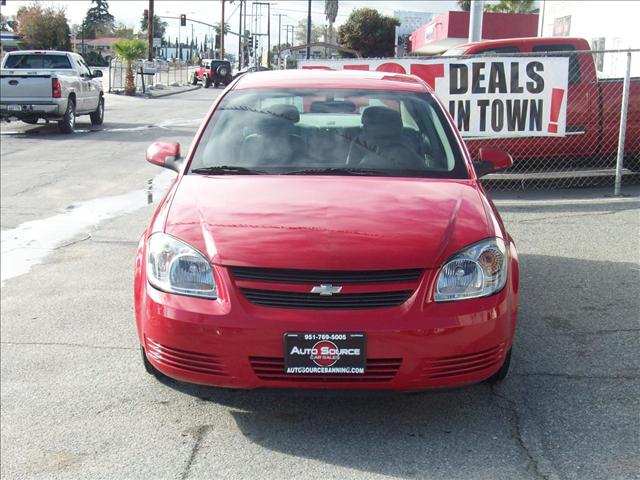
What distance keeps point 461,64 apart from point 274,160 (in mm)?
5651

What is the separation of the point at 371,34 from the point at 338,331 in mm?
60568

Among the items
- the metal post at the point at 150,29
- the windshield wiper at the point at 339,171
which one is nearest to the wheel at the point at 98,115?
the windshield wiper at the point at 339,171

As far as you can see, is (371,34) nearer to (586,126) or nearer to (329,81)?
(586,126)

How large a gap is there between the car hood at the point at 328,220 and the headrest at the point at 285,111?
0.69 metres

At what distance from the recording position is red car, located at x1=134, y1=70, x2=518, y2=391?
3369 millimetres

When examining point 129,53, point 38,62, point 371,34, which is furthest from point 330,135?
point 371,34

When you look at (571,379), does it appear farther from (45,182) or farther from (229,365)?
(45,182)

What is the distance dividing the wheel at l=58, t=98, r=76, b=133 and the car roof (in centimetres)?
1482

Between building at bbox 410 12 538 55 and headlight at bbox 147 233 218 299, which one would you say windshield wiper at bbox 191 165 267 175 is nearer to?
headlight at bbox 147 233 218 299

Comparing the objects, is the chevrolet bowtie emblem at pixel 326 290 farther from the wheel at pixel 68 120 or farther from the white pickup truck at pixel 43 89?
the wheel at pixel 68 120

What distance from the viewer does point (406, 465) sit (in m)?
3.36

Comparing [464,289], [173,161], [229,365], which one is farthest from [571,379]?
[173,161]

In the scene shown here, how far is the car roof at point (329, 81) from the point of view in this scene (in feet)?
17.0

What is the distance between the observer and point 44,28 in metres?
70.4
